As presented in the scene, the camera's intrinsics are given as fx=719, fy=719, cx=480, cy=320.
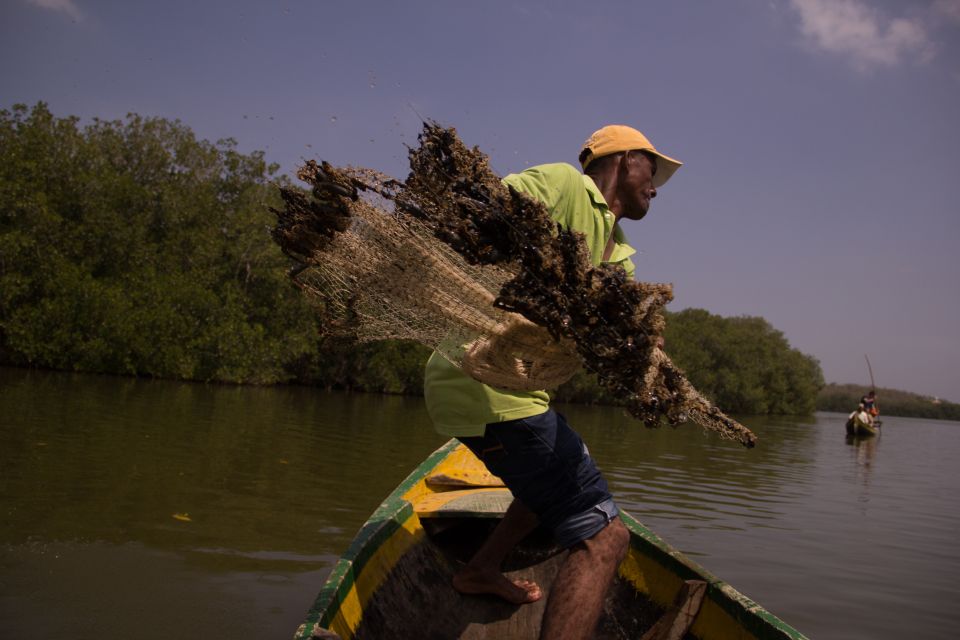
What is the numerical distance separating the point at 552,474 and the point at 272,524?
3.66 m

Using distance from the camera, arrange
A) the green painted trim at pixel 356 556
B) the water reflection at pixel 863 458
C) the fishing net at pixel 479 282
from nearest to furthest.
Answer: the fishing net at pixel 479 282 → the green painted trim at pixel 356 556 → the water reflection at pixel 863 458

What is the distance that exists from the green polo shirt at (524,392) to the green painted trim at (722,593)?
3.83 feet

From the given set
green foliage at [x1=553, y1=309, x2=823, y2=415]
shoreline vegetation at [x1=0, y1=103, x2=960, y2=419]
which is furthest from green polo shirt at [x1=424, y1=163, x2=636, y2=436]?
green foliage at [x1=553, y1=309, x2=823, y2=415]

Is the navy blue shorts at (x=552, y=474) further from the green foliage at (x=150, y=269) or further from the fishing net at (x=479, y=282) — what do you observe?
the green foliage at (x=150, y=269)

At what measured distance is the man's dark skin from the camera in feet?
7.41

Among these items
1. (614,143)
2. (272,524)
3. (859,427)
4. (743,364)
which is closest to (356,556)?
(614,143)

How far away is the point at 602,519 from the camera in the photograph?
244cm

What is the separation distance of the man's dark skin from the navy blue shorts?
6cm

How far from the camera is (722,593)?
297 centimetres

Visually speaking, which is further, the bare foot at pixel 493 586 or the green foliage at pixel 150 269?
the green foliage at pixel 150 269

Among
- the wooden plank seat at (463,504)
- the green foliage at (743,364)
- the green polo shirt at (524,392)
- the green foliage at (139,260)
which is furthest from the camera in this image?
the green foliage at (743,364)

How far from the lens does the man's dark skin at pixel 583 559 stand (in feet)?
7.41

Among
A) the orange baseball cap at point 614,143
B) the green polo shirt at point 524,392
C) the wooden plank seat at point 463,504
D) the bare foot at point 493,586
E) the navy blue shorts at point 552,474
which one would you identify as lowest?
the bare foot at point 493,586

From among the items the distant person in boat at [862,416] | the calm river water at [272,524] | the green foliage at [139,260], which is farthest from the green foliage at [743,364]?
the calm river water at [272,524]
